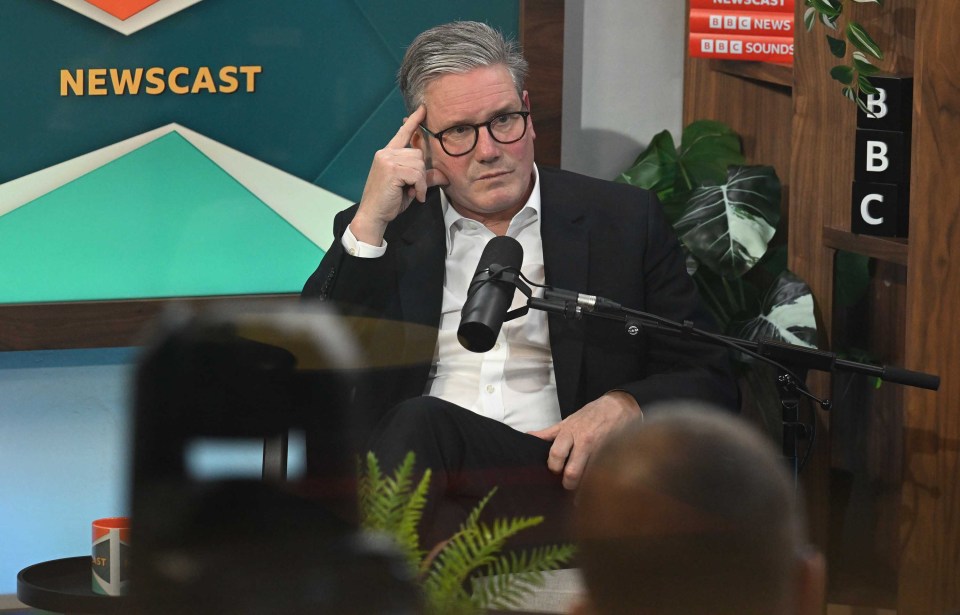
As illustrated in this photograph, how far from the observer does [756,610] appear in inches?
28.7

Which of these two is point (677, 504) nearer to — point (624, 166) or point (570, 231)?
point (570, 231)

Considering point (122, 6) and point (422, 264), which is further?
point (122, 6)

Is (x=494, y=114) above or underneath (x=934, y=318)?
above

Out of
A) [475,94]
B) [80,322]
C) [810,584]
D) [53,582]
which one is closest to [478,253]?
[475,94]

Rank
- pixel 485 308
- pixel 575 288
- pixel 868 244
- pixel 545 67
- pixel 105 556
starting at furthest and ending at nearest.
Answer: pixel 545 67 < pixel 868 244 < pixel 575 288 < pixel 105 556 < pixel 485 308

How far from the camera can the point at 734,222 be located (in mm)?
2855

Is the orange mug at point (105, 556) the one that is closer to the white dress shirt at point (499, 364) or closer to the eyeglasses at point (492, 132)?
the white dress shirt at point (499, 364)

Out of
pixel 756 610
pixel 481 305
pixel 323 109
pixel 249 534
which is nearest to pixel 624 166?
pixel 323 109

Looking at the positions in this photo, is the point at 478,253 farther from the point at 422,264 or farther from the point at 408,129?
the point at 408,129

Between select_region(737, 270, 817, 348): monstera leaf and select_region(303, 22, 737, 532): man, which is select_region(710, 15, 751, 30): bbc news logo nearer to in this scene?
select_region(737, 270, 817, 348): monstera leaf

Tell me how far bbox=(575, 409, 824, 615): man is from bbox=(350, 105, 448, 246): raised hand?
1.46m

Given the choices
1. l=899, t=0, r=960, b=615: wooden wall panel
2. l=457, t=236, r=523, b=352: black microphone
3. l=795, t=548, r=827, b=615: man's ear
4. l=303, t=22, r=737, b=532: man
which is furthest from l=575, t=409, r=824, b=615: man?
l=899, t=0, r=960, b=615: wooden wall panel

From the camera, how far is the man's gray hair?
2.21 m

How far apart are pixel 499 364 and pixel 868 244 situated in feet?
2.97
